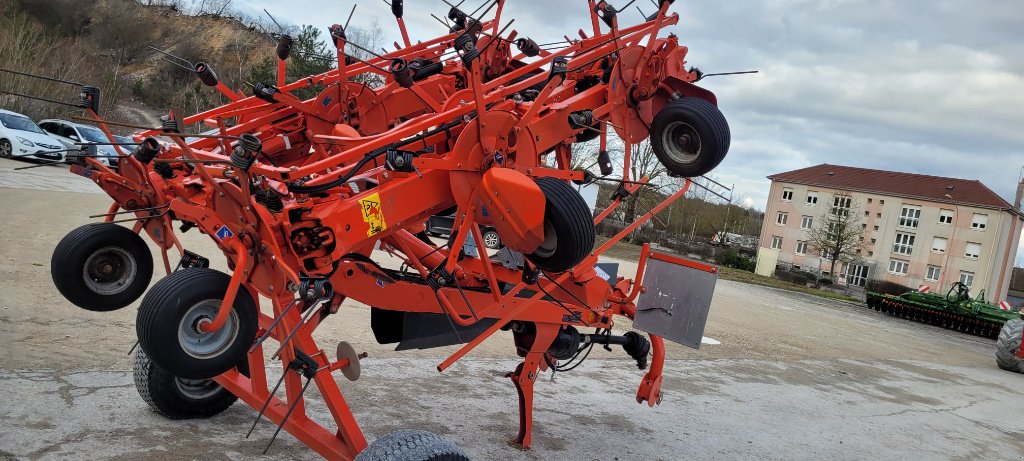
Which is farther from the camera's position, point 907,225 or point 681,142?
point 907,225

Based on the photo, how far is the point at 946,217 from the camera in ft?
207

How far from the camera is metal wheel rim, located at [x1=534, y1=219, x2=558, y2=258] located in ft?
13.8

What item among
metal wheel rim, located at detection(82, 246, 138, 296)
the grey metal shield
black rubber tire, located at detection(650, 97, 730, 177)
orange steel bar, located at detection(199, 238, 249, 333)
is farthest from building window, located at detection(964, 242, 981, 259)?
orange steel bar, located at detection(199, 238, 249, 333)

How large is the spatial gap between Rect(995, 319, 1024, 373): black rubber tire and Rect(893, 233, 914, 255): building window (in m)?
51.9

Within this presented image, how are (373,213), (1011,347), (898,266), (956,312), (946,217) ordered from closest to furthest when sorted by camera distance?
(373,213) → (1011,347) → (956,312) → (946,217) → (898,266)

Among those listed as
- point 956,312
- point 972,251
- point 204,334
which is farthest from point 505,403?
point 972,251

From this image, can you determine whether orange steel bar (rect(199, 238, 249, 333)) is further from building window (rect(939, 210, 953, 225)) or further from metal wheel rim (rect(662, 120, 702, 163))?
building window (rect(939, 210, 953, 225))

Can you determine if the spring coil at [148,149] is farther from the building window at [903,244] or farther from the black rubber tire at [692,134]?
the building window at [903,244]

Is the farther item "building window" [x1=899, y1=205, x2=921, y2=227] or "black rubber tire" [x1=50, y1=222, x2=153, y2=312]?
"building window" [x1=899, y1=205, x2=921, y2=227]

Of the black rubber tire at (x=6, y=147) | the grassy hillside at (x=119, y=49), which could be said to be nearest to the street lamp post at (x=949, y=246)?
the grassy hillside at (x=119, y=49)

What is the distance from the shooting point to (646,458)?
251 inches

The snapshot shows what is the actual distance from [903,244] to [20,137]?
63.1 meters

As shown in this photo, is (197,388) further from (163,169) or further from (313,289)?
(313,289)

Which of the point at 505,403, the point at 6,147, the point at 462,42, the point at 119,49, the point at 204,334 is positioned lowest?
the point at 505,403
